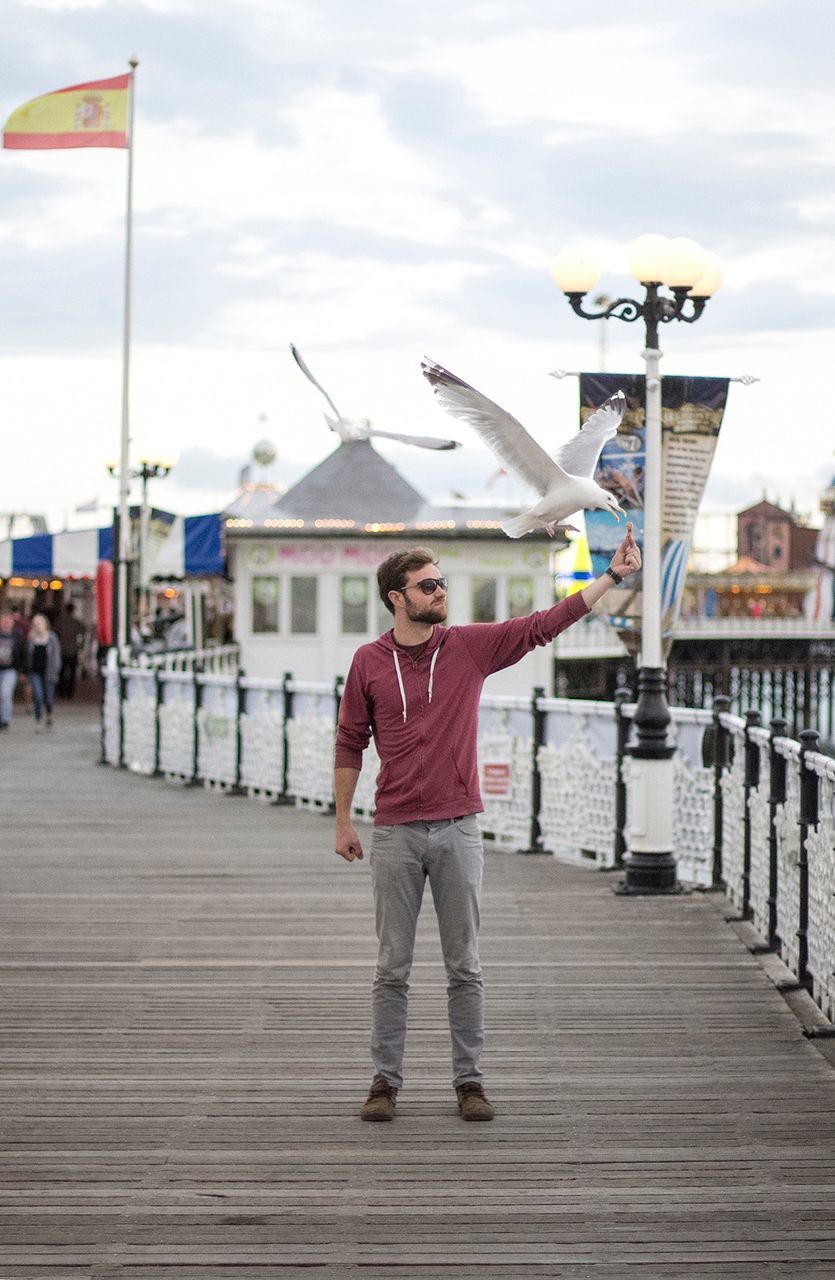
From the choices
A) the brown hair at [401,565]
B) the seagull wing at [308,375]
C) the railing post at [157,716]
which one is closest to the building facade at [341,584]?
Result: the railing post at [157,716]

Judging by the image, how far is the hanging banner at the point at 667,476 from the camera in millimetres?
10977

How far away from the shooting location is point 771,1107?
579cm

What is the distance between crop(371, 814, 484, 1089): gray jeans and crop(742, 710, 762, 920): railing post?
3.66 m

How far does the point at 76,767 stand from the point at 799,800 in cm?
1439

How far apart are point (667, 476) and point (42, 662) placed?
18057 millimetres

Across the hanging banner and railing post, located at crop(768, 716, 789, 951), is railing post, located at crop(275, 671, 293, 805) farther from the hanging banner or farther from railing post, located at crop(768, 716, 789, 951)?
railing post, located at crop(768, 716, 789, 951)

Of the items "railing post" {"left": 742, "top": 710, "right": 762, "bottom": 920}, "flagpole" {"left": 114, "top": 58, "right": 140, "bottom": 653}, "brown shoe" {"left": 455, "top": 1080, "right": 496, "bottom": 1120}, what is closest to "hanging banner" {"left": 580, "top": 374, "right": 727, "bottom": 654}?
"railing post" {"left": 742, "top": 710, "right": 762, "bottom": 920}

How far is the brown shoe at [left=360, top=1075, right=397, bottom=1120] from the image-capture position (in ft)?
18.4

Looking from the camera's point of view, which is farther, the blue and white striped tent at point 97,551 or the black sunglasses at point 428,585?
the blue and white striped tent at point 97,551

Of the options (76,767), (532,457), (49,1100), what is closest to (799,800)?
(532,457)

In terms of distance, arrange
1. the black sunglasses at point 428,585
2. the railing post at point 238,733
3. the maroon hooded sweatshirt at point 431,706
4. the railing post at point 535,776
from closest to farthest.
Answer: the black sunglasses at point 428,585, the maroon hooded sweatshirt at point 431,706, the railing post at point 535,776, the railing post at point 238,733

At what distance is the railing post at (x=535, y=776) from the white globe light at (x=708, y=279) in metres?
3.24

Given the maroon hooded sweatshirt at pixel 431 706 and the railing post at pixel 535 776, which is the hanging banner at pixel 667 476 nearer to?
the railing post at pixel 535 776

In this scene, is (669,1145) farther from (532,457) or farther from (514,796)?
(514,796)
